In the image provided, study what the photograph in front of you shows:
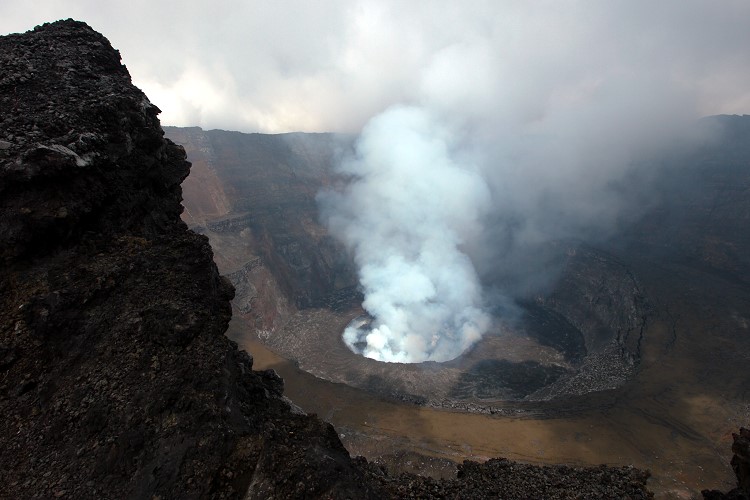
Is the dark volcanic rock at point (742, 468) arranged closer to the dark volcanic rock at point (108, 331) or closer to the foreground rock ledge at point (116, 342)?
the foreground rock ledge at point (116, 342)

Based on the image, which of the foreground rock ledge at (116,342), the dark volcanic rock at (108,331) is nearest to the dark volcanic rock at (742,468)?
the foreground rock ledge at (116,342)

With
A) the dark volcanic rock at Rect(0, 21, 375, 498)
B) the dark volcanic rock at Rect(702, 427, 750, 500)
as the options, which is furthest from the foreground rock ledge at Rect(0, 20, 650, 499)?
the dark volcanic rock at Rect(702, 427, 750, 500)

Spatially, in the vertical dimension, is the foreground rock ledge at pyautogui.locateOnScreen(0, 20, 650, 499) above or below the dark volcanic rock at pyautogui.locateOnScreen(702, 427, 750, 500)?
above

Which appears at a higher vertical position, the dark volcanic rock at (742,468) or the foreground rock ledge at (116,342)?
the foreground rock ledge at (116,342)

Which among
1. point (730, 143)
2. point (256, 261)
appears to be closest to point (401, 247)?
point (256, 261)

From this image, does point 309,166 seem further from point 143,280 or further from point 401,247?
point 143,280

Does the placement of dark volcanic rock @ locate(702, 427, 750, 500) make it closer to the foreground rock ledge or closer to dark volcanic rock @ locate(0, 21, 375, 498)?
the foreground rock ledge

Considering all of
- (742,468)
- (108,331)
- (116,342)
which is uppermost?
(108,331)

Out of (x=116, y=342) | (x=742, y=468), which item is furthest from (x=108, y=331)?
(x=742, y=468)

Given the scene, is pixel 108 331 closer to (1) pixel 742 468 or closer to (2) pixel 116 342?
(2) pixel 116 342
